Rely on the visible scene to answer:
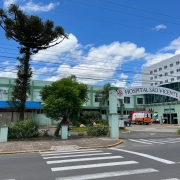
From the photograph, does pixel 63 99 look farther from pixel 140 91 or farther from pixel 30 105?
pixel 30 105

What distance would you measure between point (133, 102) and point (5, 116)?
32.6 metres

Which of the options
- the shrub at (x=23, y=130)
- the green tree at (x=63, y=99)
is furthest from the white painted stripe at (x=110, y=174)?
the shrub at (x=23, y=130)

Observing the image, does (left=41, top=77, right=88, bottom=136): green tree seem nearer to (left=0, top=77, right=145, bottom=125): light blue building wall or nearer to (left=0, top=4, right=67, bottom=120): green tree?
(left=0, top=4, right=67, bottom=120): green tree

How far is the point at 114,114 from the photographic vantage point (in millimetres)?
18359

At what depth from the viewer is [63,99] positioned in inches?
691

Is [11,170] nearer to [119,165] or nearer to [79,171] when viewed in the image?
[79,171]

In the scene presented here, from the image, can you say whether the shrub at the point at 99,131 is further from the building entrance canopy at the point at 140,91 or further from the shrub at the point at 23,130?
the shrub at the point at 23,130

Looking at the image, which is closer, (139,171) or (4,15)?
(139,171)

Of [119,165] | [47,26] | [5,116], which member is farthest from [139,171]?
[5,116]

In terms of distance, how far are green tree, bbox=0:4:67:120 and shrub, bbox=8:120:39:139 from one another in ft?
9.06

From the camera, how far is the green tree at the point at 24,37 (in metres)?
19.1

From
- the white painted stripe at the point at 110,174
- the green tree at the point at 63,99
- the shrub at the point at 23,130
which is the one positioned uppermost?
the green tree at the point at 63,99

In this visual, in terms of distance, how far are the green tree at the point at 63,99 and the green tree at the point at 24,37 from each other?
2.66 metres

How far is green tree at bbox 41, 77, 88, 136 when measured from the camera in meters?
17.5
